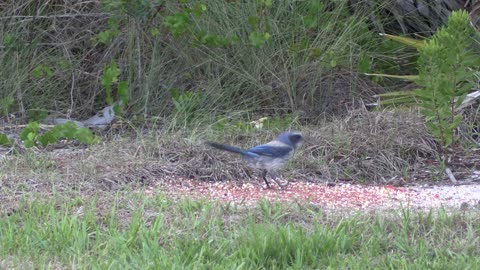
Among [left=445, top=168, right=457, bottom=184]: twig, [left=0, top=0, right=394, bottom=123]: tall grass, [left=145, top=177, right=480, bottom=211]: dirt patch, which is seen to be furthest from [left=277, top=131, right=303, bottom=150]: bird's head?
[left=0, top=0, right=394, bottom=123]: tall grass

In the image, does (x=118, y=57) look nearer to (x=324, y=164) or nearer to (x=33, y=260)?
(x=324, y=164)

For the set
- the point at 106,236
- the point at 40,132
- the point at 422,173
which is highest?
the point at 106,236

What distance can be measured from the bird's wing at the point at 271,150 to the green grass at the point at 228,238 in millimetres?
588

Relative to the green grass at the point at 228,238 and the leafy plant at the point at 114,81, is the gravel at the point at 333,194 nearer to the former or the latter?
the green grass at the point at 228,238

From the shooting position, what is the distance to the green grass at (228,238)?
4.11 meters

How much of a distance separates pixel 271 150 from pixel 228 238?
1170 mm

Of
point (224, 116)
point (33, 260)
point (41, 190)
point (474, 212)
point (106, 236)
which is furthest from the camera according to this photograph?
point (224, 116)

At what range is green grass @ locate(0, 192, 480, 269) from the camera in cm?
411

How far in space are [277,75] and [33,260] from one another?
4.35 m

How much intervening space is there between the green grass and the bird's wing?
588 mm

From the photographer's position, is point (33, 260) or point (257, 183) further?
point (257, 183)

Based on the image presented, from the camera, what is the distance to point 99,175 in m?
5.66

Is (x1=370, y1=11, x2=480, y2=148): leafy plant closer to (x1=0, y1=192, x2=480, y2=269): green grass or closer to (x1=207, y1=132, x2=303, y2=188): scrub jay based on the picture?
(x1=207, y1=132, x2=303, y2=188): scrub jay

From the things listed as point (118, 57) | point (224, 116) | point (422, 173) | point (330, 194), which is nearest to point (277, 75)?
point (224, 116)
